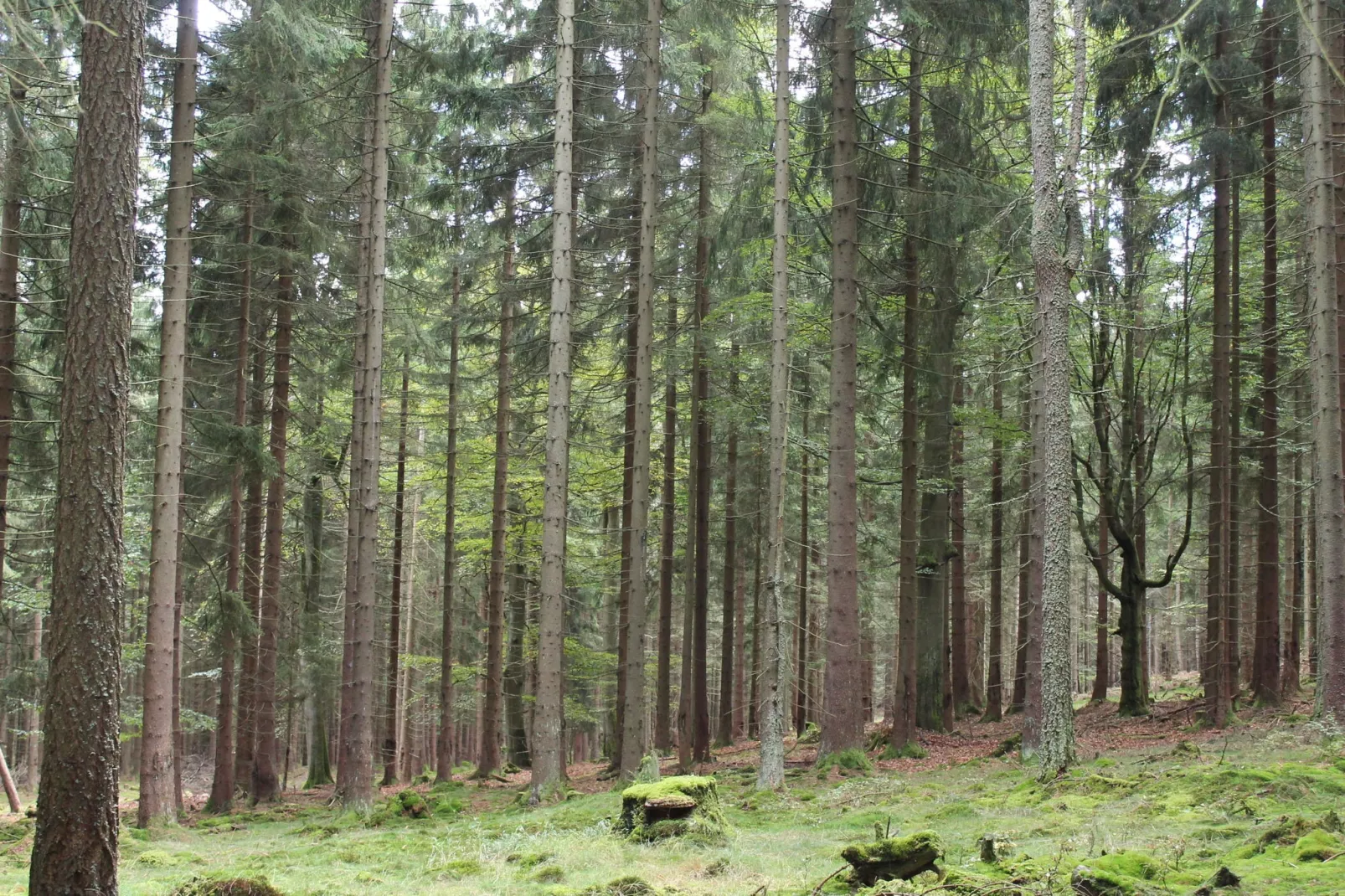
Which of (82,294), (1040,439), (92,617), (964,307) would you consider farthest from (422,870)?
(964,307)

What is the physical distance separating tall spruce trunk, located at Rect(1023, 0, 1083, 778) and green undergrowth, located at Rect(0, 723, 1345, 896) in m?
1.34

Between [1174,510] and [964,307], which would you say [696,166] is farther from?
[1174,510]

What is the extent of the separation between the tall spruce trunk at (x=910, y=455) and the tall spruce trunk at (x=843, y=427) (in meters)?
1.00

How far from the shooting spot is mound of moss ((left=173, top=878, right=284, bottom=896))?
6.34 metres

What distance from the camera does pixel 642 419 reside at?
1692 cm

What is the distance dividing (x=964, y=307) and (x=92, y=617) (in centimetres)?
1602

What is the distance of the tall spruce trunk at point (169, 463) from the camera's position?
13.5 meters

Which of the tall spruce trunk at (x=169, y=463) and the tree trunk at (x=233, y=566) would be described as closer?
the tall spruce trunk at (x=169, y=463)

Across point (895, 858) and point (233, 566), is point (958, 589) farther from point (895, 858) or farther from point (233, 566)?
point (895, 858)

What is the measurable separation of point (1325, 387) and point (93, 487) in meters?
14.6

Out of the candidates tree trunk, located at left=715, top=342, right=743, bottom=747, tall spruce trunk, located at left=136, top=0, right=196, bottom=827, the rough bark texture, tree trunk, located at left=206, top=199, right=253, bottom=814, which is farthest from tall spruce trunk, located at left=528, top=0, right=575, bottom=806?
the rough bark texture

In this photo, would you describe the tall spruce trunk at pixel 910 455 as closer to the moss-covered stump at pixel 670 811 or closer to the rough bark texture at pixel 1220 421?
the rough bark texture at pixel 1220 421

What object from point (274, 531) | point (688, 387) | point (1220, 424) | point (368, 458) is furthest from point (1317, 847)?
point (688, 387)

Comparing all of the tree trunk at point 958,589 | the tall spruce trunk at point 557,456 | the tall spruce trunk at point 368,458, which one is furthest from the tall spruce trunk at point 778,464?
the tree trunk at point 958,589
